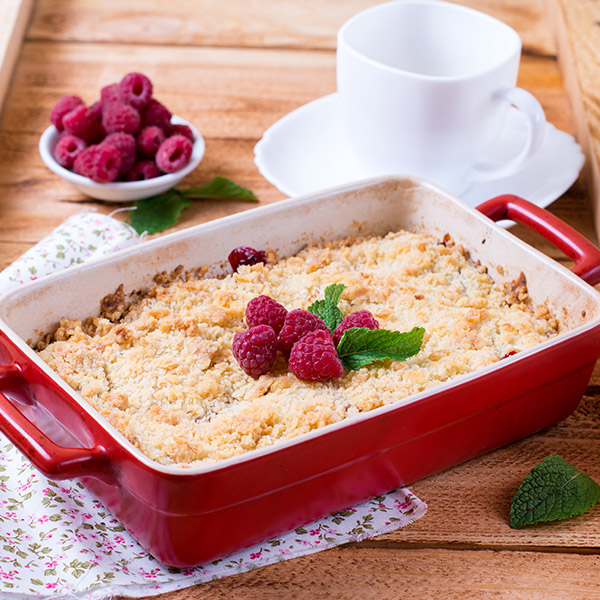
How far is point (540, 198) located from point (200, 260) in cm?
82

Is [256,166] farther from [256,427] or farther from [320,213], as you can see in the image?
[256,427]

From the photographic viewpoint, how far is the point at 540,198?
6.61 ft

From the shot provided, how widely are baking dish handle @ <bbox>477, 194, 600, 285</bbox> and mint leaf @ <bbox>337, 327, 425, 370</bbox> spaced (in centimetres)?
33

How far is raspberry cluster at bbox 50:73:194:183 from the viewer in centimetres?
199

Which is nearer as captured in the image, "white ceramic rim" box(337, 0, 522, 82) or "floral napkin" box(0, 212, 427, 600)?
"floral napkin" box(0, 212, 427, 600)

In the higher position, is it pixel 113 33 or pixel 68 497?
pixel 113 33

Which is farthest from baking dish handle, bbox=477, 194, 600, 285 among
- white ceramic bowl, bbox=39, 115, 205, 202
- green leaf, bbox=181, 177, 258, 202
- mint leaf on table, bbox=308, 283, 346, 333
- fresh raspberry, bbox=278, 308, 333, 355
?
white ceramic bowl, bbox=39, 115, 205, 202

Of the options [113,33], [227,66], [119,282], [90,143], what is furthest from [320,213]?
[113,33]

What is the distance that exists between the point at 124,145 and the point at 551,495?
1.16 m

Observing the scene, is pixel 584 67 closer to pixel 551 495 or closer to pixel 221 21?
pixel 221 21

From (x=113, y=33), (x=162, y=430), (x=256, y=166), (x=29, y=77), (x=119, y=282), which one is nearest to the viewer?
(x=162, y=430)

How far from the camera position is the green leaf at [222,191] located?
82.0 inches

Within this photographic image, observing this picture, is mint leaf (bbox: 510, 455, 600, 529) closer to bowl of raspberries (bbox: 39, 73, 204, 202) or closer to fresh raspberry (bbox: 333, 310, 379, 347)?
fresh raspberry (bbox: 333, 310, 379, 347)

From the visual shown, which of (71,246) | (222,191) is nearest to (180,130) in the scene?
(222,191)
